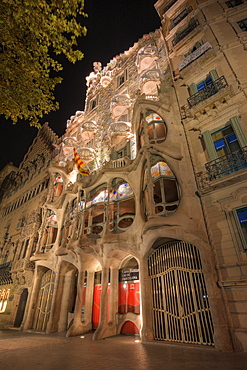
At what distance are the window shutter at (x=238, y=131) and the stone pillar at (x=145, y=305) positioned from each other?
7.74m

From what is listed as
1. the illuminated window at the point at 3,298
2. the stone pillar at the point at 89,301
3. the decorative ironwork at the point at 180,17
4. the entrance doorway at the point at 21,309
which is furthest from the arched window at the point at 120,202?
the illuminated window at the point at 3,298

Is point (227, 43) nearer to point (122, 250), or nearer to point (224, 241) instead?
point (224, 241)

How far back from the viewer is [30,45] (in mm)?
7668

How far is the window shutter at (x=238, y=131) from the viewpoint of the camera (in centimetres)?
910

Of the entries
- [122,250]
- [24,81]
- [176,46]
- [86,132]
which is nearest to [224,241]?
[122,250]

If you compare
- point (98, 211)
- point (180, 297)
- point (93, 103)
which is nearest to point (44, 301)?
point (98, 211)

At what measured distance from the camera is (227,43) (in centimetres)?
1188

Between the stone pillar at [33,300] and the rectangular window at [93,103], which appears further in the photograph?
the rectangular window at [93,103]

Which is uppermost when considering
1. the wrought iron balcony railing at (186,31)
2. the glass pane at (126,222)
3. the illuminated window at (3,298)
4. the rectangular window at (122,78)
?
the rectangular window at (122,78)

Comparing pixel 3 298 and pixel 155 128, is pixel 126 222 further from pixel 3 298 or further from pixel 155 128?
pixel 3 298

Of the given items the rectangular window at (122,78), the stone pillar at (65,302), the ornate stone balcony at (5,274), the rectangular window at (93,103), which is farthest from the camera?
the rectangular window at (93,103)

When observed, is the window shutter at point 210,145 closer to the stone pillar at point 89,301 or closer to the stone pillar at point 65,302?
the stone pillar at point 89,301

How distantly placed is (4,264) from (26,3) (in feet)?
88.4

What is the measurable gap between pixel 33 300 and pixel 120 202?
12.6 meters
